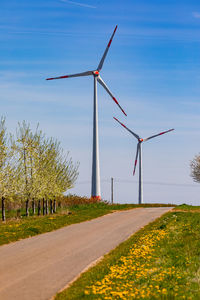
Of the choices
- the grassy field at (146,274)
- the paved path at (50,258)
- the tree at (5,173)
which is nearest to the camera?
the grassy field at (146,274)

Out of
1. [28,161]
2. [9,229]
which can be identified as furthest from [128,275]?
[28,161]

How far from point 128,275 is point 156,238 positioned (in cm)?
793

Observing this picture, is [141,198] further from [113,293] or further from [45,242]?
[113,293]

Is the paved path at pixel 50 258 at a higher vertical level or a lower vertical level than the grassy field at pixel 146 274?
lower

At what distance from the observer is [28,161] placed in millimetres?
43094

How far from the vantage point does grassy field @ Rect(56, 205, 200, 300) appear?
32.7ft

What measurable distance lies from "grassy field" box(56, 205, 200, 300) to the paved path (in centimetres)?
73

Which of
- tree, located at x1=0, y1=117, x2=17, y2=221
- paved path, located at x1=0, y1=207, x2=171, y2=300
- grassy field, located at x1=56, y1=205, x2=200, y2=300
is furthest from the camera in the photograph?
tree, located at x1=0, y1=117, x2=17, y2=221

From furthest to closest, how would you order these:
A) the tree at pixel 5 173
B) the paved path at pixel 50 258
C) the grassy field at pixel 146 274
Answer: the tree at pixel 5 173 → the paved path at pixel 50 258 → the grassy field at pixel 146 274

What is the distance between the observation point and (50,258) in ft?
52.5

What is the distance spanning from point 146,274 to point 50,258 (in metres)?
5.42

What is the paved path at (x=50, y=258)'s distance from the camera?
11.5 meters

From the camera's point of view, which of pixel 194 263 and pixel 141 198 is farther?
pixel 141 198

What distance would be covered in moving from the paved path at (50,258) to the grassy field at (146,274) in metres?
0.73
